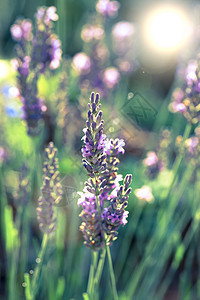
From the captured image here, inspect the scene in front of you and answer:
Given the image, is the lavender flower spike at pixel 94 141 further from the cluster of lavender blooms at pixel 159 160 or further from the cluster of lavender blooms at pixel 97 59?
the cluster of lavender blooms at pixel 97 59

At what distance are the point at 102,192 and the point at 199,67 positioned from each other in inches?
27.7

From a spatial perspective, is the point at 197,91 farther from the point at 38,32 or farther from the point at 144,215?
the point at 144,215

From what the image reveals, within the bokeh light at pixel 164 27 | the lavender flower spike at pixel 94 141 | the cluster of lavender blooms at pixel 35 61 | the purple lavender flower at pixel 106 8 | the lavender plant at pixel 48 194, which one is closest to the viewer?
the lavender flower spike at pixel 94 141

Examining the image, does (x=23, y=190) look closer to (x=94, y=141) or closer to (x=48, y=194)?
(x=48, y=194)

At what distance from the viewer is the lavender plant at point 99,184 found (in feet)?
2.96

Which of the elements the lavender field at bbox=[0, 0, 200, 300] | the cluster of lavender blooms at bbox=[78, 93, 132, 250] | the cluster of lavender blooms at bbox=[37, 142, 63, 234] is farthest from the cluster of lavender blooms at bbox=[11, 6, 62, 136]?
the cluster of lavender blooms at bbox=[78, 93, 132, 250]

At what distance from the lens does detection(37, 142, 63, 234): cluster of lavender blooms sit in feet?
3.83

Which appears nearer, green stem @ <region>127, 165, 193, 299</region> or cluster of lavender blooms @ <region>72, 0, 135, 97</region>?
green stem @ <region>127, 165, 193, 299</region>

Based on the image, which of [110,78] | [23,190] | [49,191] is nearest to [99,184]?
[49,191]

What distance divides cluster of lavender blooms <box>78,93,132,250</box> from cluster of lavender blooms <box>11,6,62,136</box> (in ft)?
1.78

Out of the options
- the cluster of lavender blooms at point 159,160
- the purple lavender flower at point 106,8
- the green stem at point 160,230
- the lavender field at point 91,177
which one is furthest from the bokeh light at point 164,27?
the green stem at point 160,230

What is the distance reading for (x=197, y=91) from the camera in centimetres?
137

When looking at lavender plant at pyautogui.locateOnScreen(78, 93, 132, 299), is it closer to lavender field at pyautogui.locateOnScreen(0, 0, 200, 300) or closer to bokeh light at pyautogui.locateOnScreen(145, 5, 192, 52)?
lavender field at pyautogui.locateOnScreen(0, 0, 200, 300)

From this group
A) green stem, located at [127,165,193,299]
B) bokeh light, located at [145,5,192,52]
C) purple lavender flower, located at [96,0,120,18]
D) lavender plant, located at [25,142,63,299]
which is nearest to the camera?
lavender plant, located at [25,142,63,299]
